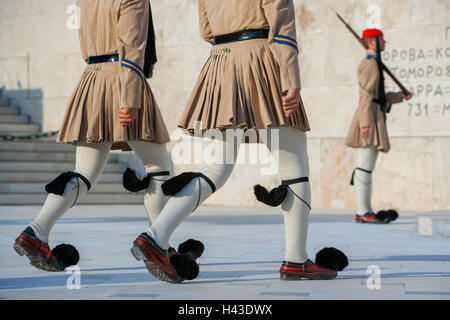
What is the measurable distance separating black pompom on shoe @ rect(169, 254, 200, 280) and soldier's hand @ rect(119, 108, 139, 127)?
2.89 feet

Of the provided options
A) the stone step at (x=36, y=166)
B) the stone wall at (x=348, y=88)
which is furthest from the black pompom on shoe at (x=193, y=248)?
the stone step at (x=36, y=166)

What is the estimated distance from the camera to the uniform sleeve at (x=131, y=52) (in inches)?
188

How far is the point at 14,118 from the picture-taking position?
15.1 m

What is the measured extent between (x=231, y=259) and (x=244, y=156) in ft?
23.0

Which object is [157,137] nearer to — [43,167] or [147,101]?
[147,101]

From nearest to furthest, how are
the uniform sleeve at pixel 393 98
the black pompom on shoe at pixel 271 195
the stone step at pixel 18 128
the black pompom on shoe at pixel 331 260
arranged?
the black pompom on shoe at pixel 271 195, the black pompom on shoe at pixel 331 260, the uniform sleeve at pixel 393 98, the stone step at pixel 18 128

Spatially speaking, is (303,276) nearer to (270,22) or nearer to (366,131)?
(270,22)

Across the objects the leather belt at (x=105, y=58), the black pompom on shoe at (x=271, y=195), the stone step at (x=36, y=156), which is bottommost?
the stone step at (x=36, y=156)

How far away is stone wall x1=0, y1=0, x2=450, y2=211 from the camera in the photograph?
11.4 metres

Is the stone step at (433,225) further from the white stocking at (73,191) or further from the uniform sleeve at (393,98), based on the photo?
the white stocking at (73,191)

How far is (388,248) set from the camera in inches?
256

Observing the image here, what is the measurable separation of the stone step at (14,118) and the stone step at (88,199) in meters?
3.08

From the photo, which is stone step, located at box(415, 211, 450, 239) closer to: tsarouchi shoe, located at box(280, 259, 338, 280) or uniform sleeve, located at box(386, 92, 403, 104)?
uniform sleeve, located at box(386, 92, 403, 104)

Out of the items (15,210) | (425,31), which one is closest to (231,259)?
(15,210)
